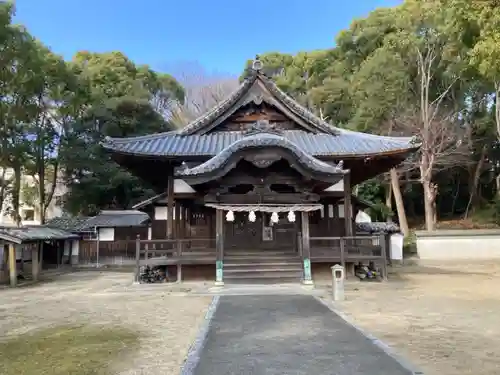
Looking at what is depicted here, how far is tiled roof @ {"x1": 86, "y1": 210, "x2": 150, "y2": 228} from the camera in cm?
2803

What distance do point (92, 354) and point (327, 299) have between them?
6.44 metres

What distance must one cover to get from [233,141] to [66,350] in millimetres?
11032

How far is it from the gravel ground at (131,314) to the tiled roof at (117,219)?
13.7 metres

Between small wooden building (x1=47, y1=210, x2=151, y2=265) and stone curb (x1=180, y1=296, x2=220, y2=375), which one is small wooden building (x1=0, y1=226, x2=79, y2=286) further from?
stone curb (x1=180, y1=296, x2=220, y2=375)

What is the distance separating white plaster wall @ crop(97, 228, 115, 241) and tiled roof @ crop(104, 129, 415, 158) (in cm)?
1381

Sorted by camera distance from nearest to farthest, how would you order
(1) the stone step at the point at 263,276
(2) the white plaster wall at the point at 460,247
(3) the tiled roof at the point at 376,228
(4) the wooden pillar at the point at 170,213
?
(1) the stone step at the point at 263,276, (4) the wooden pillar at the point at 170,213, (2) the white plaster wall at the point at 460,247, (3) the tiled roof at the point at 376,228

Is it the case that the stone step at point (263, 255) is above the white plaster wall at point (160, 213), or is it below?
→ below

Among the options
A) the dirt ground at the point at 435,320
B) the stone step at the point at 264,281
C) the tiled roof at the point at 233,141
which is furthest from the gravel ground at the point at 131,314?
the tiled roof at the point at 233,141

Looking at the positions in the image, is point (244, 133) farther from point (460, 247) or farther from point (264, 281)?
point (460, 247)

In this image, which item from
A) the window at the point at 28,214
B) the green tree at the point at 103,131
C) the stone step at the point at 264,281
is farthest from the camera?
the window at the point at 28,214

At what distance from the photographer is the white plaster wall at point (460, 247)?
25656 mm

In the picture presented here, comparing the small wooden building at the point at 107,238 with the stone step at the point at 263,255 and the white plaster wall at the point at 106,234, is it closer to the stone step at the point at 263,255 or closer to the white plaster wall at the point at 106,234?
the white plaster wall at the point at 106,234

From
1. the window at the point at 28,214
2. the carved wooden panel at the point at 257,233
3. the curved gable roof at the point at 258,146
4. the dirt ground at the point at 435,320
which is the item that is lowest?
the dirt ground at the point at 435,320

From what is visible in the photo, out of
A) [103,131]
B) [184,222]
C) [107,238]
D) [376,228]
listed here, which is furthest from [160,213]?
[103,131]
